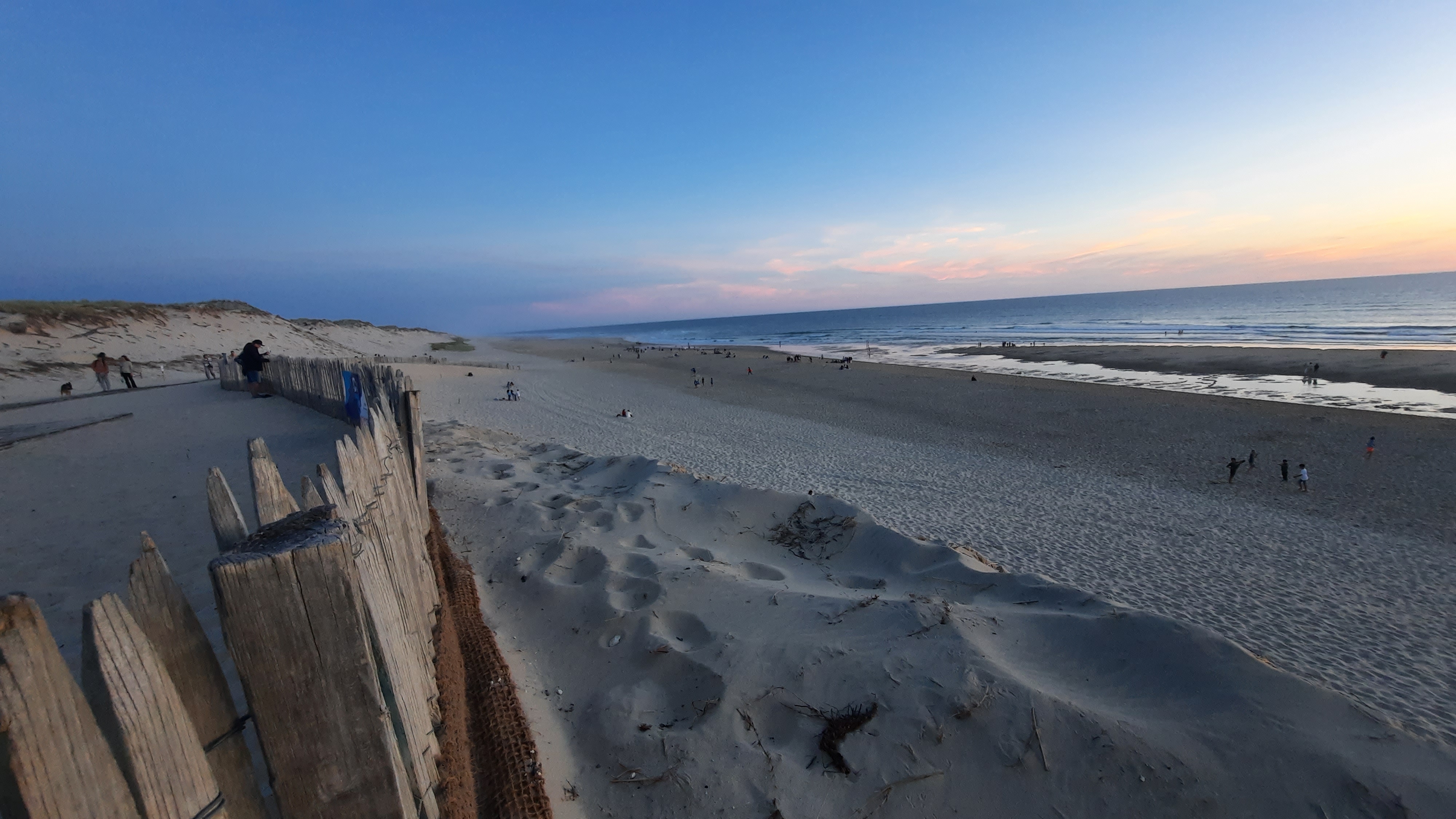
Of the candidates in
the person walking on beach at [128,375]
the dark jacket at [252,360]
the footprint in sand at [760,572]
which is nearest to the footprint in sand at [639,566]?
the footprint in sand at [760,572]

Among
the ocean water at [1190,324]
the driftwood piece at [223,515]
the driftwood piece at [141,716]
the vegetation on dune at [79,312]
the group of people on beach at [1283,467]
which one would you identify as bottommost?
the group of people on beach at [1283,467]

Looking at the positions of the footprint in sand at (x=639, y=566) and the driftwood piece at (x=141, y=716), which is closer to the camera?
the driftwood piece at (x=141, y=716)

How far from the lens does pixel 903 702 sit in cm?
322

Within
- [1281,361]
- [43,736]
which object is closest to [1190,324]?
[1281,361]

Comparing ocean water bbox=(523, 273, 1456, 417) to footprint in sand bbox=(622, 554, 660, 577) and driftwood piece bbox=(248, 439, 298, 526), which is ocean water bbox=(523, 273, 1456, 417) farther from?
driftwood piece bbox=(248, 439, 298, 526)

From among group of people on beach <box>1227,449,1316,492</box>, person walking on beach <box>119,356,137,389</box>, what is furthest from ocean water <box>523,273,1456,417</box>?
person walking on beach <box>119,356,137,389</box>

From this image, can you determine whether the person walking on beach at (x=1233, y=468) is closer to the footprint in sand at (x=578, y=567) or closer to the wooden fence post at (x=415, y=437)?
the footprint in sand at (x=578, y=567)

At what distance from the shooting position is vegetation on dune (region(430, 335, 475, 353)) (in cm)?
5562

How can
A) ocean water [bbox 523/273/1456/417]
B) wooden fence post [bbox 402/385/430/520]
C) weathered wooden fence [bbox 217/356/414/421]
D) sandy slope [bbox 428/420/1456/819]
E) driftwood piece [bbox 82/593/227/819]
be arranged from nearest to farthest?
driftwood piece [bbox 82/593/227/819] < sandy slope [bbox 428/420/1456/819] < wooden fence post [bbox 402/385/430/520] < weathered wooden fence [bbox 217/356/414/421] < ocean water [bbox 523/273/1456/417]

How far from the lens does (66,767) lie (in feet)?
3.67

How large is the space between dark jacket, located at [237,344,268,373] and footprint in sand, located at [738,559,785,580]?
13.2 meters

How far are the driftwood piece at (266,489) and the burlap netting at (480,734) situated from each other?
1.23m

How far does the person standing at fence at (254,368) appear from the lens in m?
12.9

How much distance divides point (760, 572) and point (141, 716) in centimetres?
429
